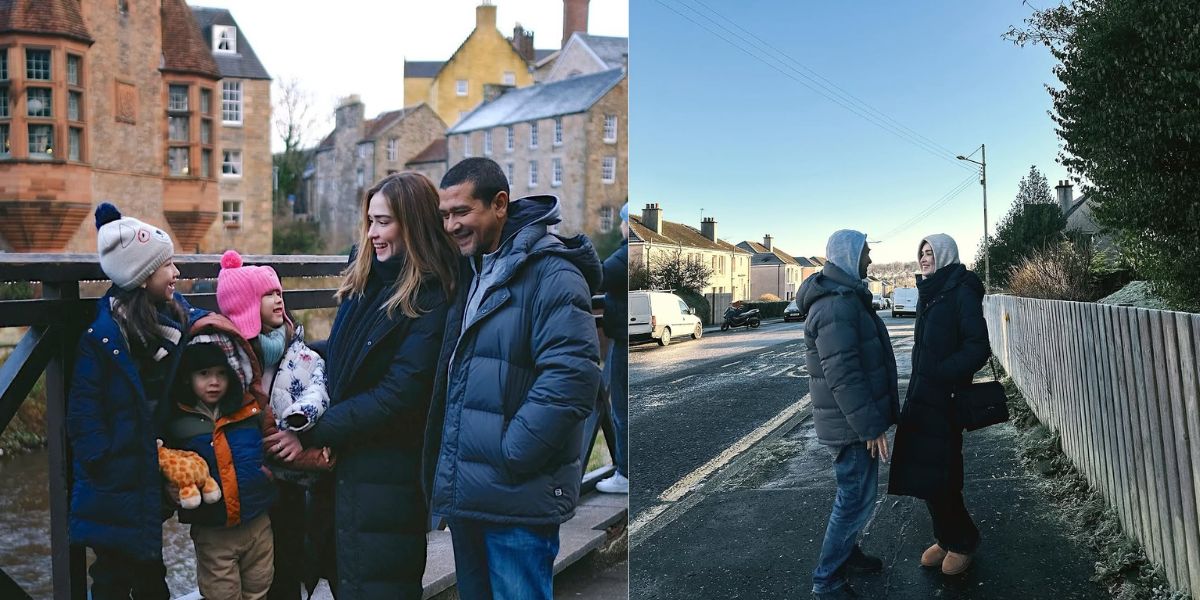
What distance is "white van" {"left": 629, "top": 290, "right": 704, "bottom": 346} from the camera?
2929 mm

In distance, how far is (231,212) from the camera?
1.85 m

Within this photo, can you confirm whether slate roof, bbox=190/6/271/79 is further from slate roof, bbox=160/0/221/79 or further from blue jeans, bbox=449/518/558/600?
blue jeans, bbox=449/518/558/600

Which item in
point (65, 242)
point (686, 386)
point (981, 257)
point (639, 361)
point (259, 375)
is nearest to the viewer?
point (65, 242)

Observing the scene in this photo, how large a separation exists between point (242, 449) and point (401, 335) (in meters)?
0.39

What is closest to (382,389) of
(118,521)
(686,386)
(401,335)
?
(401,335)

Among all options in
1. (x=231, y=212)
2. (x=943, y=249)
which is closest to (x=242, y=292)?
(x=231, y=212)

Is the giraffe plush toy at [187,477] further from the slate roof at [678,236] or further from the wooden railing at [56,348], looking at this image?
the slate roof at [678,236]

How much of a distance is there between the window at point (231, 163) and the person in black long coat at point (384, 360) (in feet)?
0.89

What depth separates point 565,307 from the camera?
1.77 metres

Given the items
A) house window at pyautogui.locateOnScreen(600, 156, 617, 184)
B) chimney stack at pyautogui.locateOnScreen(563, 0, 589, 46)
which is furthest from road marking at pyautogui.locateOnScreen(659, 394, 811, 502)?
chimney stack at pyautogui.locateOnScreen(563, 0, 589, 46)

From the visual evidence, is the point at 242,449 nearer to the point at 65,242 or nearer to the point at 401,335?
the point at 401,335

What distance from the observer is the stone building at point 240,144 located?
1856mm

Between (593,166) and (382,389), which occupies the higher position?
(593,166)

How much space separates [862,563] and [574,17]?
6.24 ft
